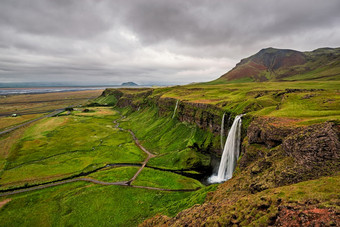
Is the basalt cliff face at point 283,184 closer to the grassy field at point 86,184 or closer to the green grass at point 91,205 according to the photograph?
the green grass at point 91,205

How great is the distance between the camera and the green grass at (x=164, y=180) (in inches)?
2143

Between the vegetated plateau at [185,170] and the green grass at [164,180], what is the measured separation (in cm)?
34

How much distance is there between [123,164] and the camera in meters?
70.6

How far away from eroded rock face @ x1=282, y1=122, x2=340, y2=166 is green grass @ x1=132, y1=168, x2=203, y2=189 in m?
35.0

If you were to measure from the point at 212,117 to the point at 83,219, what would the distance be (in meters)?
61.1

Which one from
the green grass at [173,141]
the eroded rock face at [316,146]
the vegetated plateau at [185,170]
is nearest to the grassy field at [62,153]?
the vegetated plateau at [185,170]

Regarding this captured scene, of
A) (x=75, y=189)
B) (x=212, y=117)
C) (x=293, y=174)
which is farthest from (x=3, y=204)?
(x=212, y=117)

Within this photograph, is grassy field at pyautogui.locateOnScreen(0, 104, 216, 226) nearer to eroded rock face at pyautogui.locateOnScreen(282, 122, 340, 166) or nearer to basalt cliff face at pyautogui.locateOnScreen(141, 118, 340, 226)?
basalt cliff face at pyautogui.locateOnScreen(141, 118, 340, 226)

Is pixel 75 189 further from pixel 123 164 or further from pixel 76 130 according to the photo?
pixel 76 130

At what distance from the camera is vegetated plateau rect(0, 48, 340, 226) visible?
62.0 feet

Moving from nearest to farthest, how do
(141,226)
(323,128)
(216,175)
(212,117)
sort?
1. (323,128)
2. (141,226)
3. (216,175)
4. (212,117)

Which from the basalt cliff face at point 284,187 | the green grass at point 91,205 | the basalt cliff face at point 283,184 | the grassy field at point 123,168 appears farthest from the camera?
the green grass at point 91,205

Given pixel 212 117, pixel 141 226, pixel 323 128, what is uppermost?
pixel 323 128

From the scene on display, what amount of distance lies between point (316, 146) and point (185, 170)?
157 ft
